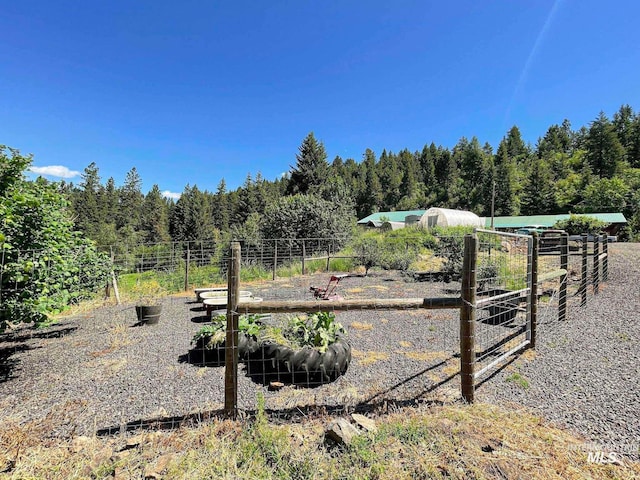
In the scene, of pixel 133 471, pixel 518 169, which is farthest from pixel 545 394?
pixel 518 169

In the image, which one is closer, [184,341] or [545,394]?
[545,394]

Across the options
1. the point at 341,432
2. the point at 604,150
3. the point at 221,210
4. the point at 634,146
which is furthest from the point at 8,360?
the point at 634,146

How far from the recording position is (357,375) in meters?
3.69

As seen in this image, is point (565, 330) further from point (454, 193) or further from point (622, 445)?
point (454, 193)

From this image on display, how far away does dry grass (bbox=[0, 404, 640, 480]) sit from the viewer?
6.57 ft

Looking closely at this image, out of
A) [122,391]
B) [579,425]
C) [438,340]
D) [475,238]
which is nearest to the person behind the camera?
[579,425]

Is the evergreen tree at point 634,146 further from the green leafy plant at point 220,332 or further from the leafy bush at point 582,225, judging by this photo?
the green leafy plant at point 220,332

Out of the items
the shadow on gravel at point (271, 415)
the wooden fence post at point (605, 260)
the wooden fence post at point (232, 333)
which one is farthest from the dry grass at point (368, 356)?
the wooden fence post at point (605, 260)

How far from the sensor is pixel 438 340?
479 cm

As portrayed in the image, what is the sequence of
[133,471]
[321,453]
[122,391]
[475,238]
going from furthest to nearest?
[122,391] → [475,238] → [321,453] → [133,471]

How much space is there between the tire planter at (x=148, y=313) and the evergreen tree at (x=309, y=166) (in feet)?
85.6

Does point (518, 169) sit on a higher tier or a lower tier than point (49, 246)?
higher

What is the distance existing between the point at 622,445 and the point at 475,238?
177cm

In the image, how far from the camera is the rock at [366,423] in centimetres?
243
